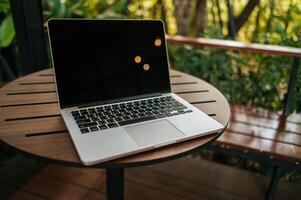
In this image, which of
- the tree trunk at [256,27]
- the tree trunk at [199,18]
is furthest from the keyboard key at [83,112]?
the tree trunk at [256,27]

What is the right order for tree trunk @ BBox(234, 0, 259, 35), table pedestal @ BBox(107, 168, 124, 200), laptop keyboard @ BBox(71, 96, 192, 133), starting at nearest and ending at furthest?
laptop keyboard @ BBox(71, 96, 192, 133) < table pedestal @ BBox(107, 168, 124, 200) < tree trunk @ BBox(234, 0, 259, 35)

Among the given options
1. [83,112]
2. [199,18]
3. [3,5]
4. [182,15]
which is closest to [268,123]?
[83,112]

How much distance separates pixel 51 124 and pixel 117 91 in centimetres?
25

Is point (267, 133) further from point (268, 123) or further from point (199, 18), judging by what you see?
point (199, 18)

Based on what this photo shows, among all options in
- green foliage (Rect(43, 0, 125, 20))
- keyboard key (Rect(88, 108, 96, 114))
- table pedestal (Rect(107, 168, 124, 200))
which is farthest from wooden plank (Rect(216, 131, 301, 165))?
green foliage (Rect(43, 0, 125, 20))

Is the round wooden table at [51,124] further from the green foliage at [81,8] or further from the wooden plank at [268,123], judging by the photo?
the green foliage at [81,8]

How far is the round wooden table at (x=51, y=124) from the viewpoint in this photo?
0.68 m

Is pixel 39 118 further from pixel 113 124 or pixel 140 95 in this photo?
pixel 140 95

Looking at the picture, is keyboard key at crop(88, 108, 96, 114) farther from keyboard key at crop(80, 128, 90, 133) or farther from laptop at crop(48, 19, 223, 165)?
keyboard key at crop(80, 128, 90, 133)

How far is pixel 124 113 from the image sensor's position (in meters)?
0.87

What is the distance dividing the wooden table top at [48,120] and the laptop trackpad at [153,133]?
1.1 inches

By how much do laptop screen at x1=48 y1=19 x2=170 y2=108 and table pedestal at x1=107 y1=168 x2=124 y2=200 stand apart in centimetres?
25

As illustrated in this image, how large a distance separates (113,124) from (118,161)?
164 mm

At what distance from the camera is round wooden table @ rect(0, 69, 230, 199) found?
0.68 metres
